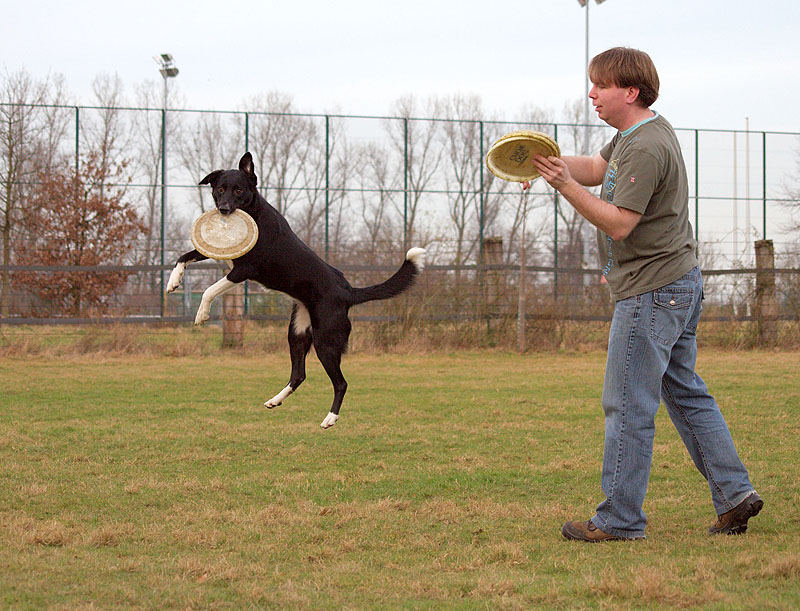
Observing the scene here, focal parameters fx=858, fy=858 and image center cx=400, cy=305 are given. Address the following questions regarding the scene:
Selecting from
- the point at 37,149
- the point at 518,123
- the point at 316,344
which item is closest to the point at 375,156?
the point at 518,123

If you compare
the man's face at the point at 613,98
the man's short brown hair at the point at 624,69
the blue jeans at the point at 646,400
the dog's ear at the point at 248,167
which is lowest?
the blue jeans at the point at 646,400

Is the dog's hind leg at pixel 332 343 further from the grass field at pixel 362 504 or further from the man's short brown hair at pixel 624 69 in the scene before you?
the man's short brown hair at pixel 624 69

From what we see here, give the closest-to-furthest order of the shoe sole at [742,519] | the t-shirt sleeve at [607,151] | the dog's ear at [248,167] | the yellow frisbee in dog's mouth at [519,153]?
the yellow frisbee in dog's mouth at [519,153] < the shoe sole at [742,519] < the dog's ear at [248,167] < the t-shirt sleeve at [607,151]

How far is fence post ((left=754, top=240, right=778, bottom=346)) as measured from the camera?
16203 millimetres

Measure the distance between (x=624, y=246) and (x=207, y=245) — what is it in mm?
1915

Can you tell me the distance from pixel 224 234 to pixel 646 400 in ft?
6.87

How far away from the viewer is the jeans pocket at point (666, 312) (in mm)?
3918

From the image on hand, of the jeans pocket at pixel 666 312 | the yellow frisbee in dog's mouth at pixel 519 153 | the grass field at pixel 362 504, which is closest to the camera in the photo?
the grass field at pixel 362 504

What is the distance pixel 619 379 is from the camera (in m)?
4.01

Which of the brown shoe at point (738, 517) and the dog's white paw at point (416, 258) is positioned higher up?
the dog's white paw at point (416, 258)

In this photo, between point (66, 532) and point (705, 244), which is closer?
point (66, 532)

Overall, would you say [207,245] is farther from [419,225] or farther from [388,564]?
[419,225]

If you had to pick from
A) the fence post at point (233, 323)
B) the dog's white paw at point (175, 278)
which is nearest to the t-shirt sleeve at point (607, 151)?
the dog's white paw at point (175, 278)

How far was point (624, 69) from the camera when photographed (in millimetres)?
3803
